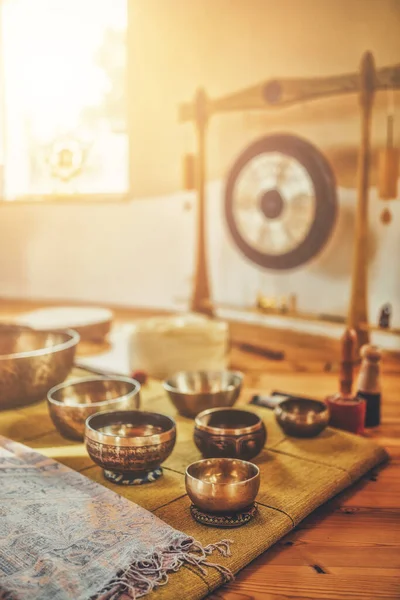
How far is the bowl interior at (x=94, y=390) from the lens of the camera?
5.91 ft

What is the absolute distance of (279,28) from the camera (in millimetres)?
3484

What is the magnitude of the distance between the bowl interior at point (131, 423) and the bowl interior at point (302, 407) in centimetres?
36

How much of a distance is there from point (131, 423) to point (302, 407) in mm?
496

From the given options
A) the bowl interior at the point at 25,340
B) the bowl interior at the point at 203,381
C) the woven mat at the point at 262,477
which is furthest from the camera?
the bowl interior at the point at 25,340

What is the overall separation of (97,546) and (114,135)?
11.9ft

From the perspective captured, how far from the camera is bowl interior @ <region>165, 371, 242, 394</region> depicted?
1979 mm

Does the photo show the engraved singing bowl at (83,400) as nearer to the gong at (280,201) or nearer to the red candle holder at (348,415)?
the red candle holder at (348,415)

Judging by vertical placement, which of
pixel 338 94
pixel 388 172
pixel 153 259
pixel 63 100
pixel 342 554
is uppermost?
pixel 63 100

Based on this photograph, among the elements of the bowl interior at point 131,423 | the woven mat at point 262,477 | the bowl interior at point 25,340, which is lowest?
the woven mat at point 262,477

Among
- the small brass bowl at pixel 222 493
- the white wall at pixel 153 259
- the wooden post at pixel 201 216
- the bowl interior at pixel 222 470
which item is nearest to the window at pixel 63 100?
the white wall at pixel 153 259

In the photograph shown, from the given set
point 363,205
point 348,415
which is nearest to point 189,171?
point 363,205

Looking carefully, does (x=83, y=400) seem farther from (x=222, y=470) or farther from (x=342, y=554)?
(x=342, y=554)

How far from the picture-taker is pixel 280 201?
10.7 ft

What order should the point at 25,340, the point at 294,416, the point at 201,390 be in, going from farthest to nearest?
the point at 25,340 < the point at 201,390 < the point at 294,416
